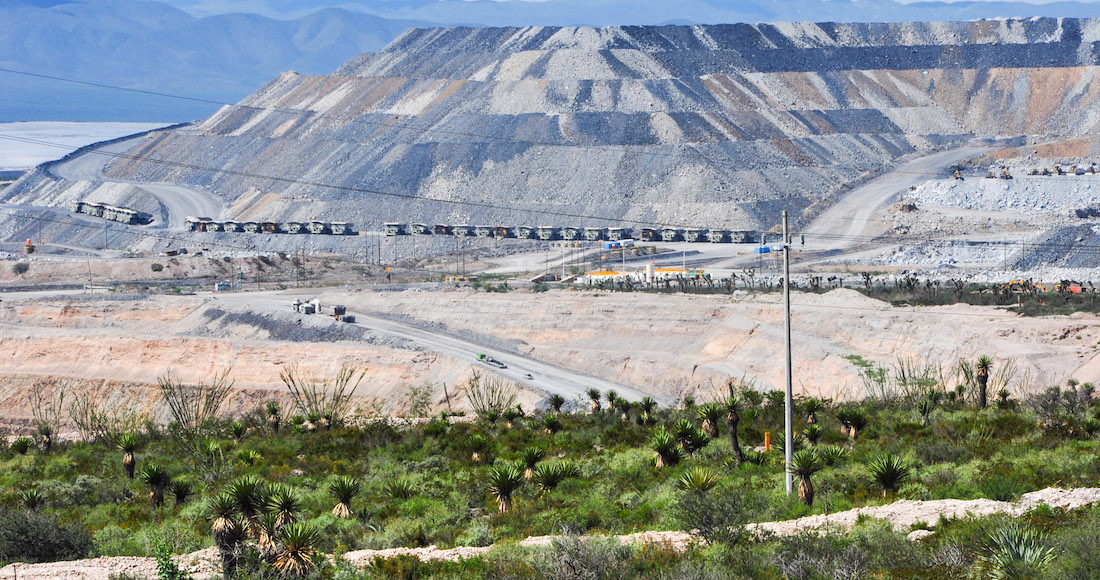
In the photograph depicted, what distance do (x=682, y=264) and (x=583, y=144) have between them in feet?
142

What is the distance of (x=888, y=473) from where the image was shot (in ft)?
90.1

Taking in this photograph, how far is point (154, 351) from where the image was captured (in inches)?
2965

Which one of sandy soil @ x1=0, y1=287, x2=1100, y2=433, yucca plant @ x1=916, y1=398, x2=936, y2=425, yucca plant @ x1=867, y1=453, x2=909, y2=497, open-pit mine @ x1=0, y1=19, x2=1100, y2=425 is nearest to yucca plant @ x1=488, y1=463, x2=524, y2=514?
yucca plant @ x1=867, y1=453, x2=909, y2=497

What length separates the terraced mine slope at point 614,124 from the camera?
452 ft

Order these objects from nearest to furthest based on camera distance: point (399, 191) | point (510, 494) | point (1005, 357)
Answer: point (510, 494) → point (1005, 357) → point (399, 191)

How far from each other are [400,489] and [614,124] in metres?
123

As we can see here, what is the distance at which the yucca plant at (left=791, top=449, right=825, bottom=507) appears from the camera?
85.7ft

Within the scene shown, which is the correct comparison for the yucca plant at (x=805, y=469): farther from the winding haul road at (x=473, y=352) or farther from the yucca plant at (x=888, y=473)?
the winding haul road at (x=473, y=352)

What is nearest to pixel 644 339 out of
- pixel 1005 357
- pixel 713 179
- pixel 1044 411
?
pixel 1005 357

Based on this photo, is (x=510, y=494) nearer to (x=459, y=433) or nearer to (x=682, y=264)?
(x=459, y=433)

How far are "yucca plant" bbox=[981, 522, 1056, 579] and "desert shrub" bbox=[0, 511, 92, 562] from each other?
19.0 m

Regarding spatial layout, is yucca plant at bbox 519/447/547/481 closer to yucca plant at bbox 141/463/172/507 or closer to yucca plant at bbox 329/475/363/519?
yucca plant at bbox 329/475/363/519

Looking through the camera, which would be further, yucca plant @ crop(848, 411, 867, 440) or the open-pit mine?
the open-pit mine

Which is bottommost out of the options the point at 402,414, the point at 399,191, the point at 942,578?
the point at 402,414
